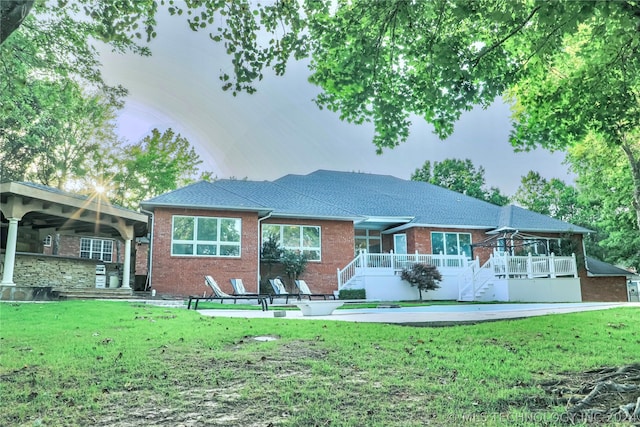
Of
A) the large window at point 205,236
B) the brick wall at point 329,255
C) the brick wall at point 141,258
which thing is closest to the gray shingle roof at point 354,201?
the brick wall at point 329,255

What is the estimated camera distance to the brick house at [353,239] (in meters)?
19.9

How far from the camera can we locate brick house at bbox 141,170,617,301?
19.9m

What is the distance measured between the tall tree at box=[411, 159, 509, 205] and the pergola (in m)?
32.7

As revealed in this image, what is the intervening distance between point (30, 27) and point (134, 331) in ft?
23.8

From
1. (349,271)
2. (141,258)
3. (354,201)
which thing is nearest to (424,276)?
(349,271)

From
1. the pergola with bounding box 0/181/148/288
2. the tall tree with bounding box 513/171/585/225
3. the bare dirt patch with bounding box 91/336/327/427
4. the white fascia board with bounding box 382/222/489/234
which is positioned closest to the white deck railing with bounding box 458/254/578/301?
the white fascia board with bounding box 382/222/489/234

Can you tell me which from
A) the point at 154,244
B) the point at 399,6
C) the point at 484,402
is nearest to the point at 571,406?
the point at 484,402

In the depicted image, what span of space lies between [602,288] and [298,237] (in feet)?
59.9

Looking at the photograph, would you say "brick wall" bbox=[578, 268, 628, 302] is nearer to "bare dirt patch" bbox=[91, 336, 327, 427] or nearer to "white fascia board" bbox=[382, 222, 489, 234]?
"white fascia board" bbox=[382, 222, 489, 234]

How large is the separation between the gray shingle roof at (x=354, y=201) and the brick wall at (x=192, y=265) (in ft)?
2.31

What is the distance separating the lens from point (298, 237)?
2250 centimetres

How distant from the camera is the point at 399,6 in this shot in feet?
19.1

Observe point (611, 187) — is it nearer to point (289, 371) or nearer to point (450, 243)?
point (450, 243)

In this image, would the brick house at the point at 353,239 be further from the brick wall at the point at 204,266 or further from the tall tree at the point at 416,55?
the tall tree at the point at 416,55
